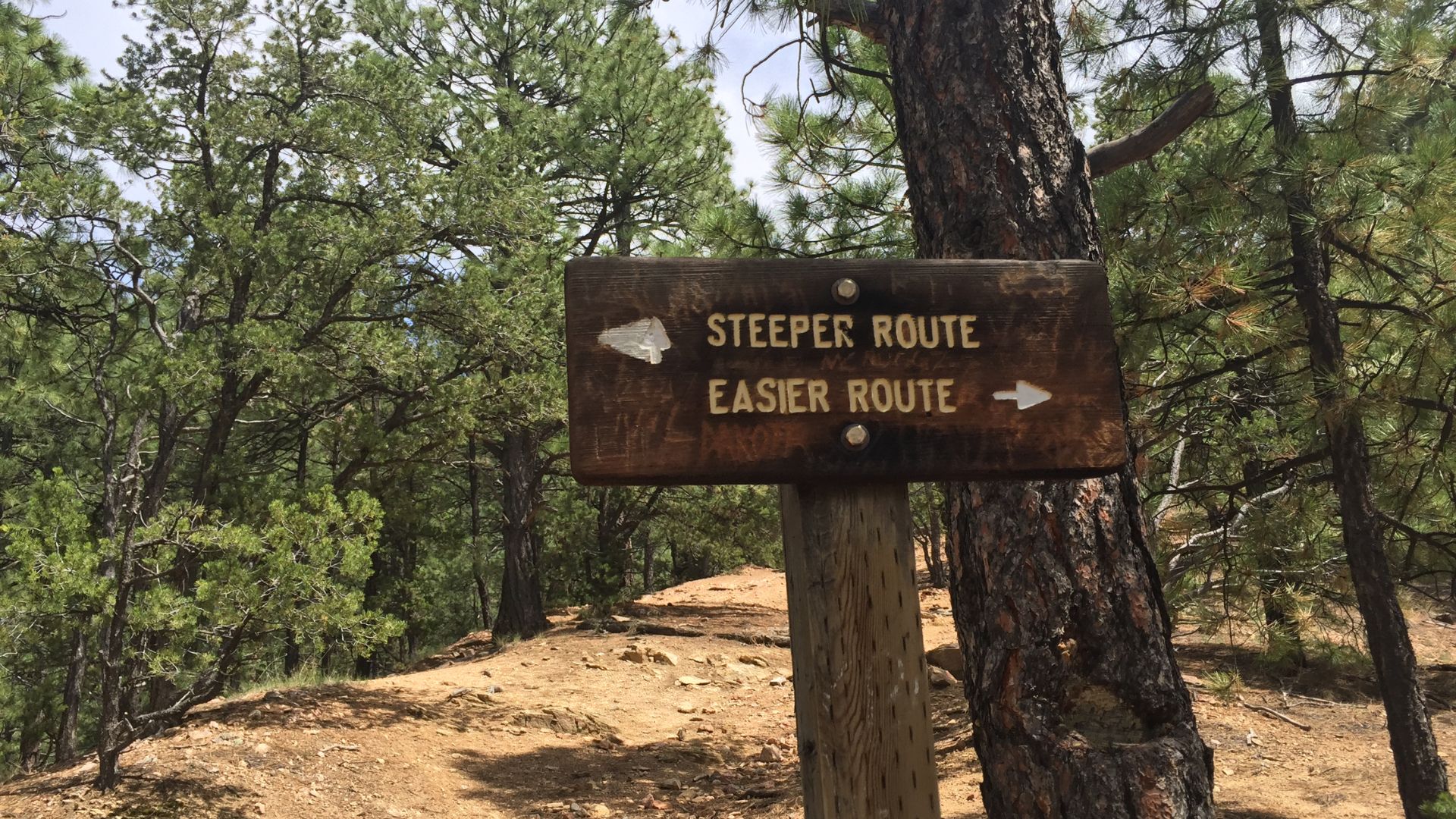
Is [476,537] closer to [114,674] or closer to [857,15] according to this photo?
[114,674]

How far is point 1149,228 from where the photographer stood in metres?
6.18

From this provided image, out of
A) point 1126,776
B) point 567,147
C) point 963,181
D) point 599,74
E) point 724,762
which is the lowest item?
point 724,762

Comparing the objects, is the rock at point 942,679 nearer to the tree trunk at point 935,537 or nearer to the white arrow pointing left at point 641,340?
the tree trunk at point 935,537

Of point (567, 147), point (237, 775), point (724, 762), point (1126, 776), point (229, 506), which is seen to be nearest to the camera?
point (1126, 776)

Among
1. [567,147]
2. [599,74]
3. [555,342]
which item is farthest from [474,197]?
[599,74]

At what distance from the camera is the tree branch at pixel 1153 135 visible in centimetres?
352

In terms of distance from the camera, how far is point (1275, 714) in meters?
8.09

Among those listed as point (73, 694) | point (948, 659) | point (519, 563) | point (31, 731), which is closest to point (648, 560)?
point (519, 563)

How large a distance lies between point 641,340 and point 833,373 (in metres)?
0.33

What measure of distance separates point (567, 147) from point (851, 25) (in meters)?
10.1

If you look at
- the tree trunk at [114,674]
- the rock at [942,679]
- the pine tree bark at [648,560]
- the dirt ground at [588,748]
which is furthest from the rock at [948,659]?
the pine tree bark at [648,560]

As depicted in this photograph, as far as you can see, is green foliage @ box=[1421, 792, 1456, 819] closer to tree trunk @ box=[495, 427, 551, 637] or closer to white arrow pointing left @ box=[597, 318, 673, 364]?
white arrow pointing left @ box=[597, 318, 673, 364]

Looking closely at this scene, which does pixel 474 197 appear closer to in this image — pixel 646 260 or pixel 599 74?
pixel 599 74

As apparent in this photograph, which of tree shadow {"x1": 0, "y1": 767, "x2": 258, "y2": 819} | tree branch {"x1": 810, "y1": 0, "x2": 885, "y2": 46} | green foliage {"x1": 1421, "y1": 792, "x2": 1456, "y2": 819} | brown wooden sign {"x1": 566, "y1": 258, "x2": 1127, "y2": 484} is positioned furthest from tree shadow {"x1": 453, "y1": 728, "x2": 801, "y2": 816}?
brown wooden sign {"x1": 566, "y1": 258, "x2": 1127, "y2": 484}
